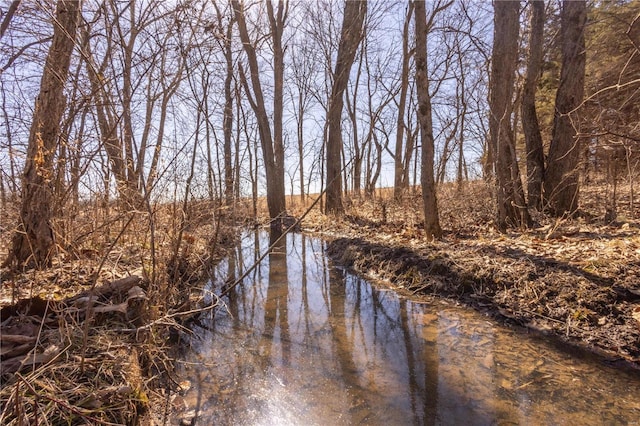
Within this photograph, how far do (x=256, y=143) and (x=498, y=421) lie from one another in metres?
16.8

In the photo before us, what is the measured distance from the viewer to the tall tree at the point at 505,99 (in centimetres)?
579

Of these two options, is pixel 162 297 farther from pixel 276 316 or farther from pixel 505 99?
pixel 505 99

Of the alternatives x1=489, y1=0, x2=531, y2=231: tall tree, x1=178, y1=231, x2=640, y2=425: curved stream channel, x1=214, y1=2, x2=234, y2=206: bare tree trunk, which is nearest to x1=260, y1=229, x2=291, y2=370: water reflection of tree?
x1=178, y1=231, x2=640, y2=425: curved stream channel

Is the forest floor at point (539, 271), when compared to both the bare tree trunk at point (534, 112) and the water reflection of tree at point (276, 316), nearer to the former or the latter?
the bare tree trunk at point (534, 112)

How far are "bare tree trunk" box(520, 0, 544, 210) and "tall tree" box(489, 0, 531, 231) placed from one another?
0.67 metres

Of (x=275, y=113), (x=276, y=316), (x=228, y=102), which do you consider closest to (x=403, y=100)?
(x=275, y=113)

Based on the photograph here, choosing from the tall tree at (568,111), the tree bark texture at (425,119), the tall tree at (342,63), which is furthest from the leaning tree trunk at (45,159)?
the tall tree at (342,63)

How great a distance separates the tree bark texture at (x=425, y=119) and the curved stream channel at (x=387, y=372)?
2100 millimetres

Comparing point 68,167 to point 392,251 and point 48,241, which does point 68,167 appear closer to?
point 48,241

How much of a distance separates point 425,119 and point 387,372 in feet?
14.2

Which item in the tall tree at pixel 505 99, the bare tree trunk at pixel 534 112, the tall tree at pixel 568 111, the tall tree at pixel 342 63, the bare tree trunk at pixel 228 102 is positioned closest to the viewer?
the bare tree trunk at pixel 228 102

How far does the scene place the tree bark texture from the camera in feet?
19.0

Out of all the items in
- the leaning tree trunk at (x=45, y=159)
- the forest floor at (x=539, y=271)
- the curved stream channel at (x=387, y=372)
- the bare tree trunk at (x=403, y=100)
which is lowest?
the curved stream channel at (x=387, y=372)

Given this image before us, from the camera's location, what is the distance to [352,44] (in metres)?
11.5
